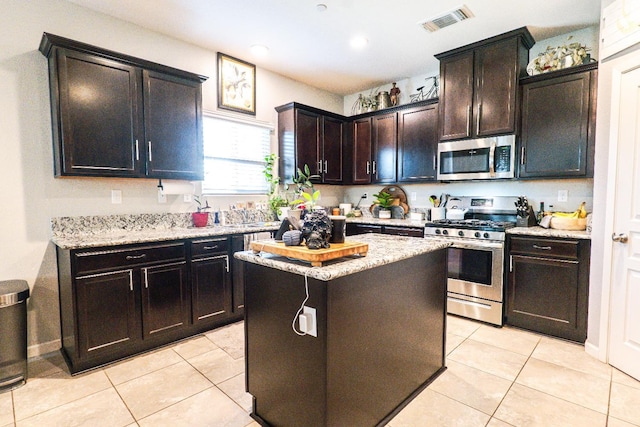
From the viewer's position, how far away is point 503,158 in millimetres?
3312

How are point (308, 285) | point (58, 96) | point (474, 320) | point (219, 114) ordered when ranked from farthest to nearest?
point (219, 114) < point (474, 320) < point (58, 96) < point (308, 285)

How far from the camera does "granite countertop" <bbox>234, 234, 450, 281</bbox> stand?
4.48 feet

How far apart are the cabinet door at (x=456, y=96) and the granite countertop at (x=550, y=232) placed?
1171mm

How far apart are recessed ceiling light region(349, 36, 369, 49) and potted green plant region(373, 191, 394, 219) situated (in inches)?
75.7

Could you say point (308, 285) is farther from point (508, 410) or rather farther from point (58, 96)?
point (58, 96)

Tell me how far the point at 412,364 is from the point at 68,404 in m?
2.14

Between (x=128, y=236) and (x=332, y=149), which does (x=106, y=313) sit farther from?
(x=332, y=149)

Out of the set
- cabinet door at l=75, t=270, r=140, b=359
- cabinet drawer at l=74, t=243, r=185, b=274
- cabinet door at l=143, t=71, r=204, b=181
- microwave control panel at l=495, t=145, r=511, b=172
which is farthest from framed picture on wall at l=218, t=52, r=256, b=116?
microwave control panel at l=495, t=145, r=511, b=172

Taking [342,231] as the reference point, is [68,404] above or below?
below

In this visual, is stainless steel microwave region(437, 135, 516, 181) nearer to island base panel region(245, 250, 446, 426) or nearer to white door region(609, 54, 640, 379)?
white door region(609, 54, 640, 379)

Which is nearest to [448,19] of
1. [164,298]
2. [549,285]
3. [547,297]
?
[549,285]

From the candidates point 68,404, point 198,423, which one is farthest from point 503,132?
point 68,404

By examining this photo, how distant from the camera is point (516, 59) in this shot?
315 centimetres

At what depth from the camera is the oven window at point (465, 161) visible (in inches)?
136
